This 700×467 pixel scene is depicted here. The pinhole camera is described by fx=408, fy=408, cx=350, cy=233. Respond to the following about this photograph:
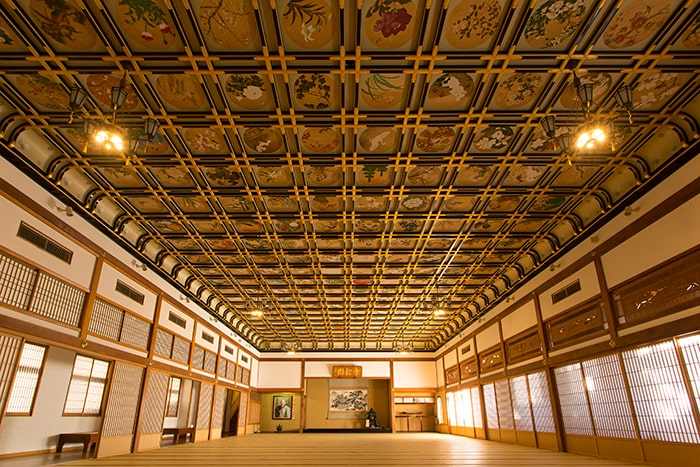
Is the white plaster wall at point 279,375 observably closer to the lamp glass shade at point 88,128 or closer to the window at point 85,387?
the window at point 85,387

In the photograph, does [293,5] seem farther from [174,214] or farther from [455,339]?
[455,339]

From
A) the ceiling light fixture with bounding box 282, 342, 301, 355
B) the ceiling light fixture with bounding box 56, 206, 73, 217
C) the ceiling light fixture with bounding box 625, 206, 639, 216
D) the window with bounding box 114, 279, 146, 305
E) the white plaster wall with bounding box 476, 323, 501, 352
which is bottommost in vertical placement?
the white plaster wall with bounding box 476, 323, 501, 352

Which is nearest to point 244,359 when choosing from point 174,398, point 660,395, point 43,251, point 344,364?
point 174,398

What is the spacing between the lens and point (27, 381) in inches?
311

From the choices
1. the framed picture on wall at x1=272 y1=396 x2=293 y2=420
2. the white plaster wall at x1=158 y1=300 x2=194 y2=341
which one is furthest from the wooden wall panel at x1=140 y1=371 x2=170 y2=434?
the framed picture on wall at x1=272 y1=396 x2=293 y2=420

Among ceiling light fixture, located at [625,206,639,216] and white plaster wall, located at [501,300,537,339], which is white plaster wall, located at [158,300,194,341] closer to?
white plaster wall, located at [501,300,537,339]

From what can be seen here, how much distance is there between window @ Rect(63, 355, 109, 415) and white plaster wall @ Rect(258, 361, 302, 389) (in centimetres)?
1083

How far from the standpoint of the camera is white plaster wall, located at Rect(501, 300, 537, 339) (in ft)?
33.0

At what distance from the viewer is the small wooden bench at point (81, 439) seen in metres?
7.69

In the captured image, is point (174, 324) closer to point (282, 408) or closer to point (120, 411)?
point (120, 411)

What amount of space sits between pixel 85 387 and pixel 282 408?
13097 mm

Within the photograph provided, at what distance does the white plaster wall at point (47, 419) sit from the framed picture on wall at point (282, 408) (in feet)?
41.8

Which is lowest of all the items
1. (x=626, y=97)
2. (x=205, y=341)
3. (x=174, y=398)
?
(x=174, y=398)

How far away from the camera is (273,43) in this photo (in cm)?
454
